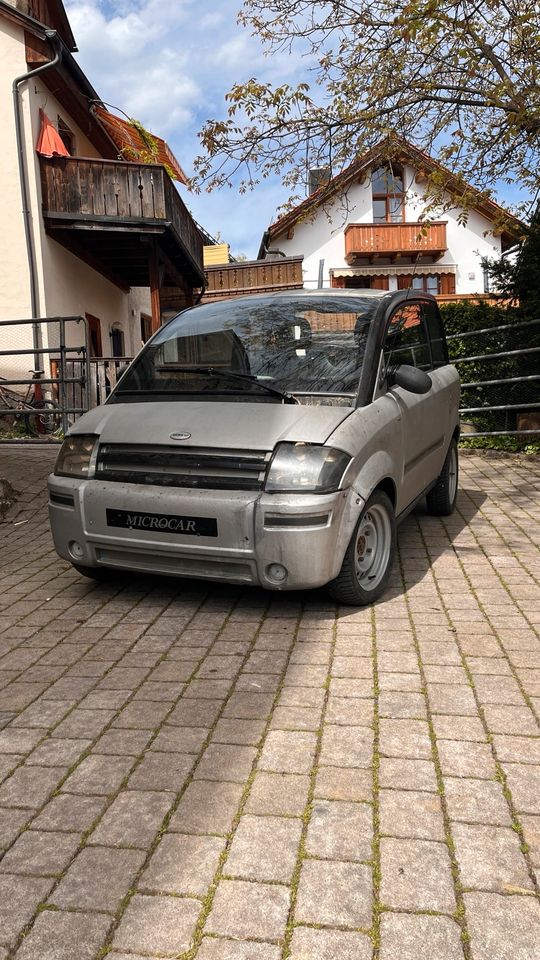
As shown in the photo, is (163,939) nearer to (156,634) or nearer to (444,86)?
(156,634)

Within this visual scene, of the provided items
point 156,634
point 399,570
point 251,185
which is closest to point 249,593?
point 156,634

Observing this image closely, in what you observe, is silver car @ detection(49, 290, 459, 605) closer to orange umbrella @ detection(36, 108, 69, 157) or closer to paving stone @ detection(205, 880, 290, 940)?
paving stone @ detection(205, 880, 290, 940)

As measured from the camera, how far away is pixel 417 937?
5.81ft

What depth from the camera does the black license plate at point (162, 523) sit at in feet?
12.3

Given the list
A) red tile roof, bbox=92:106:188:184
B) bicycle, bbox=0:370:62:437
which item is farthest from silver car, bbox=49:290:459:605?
red tile roof, bbox=92:106:188:184

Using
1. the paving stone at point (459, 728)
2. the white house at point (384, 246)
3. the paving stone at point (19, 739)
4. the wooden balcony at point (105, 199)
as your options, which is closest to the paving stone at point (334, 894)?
the paving stone at point (459, 728)

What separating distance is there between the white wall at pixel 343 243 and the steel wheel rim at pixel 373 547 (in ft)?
94.5

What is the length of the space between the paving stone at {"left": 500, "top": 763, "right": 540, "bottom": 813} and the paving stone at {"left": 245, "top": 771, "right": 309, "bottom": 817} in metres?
0.67

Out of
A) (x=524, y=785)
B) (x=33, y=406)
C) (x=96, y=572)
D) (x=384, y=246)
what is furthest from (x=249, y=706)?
(x=384, y=246)

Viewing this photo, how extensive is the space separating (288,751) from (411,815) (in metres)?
0.53

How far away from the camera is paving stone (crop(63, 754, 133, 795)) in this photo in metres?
2.43

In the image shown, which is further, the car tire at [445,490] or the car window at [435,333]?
the car tire at [445,490]

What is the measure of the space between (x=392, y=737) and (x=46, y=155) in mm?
14337

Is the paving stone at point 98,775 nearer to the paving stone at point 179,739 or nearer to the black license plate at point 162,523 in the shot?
the paving stone at point 179,739
